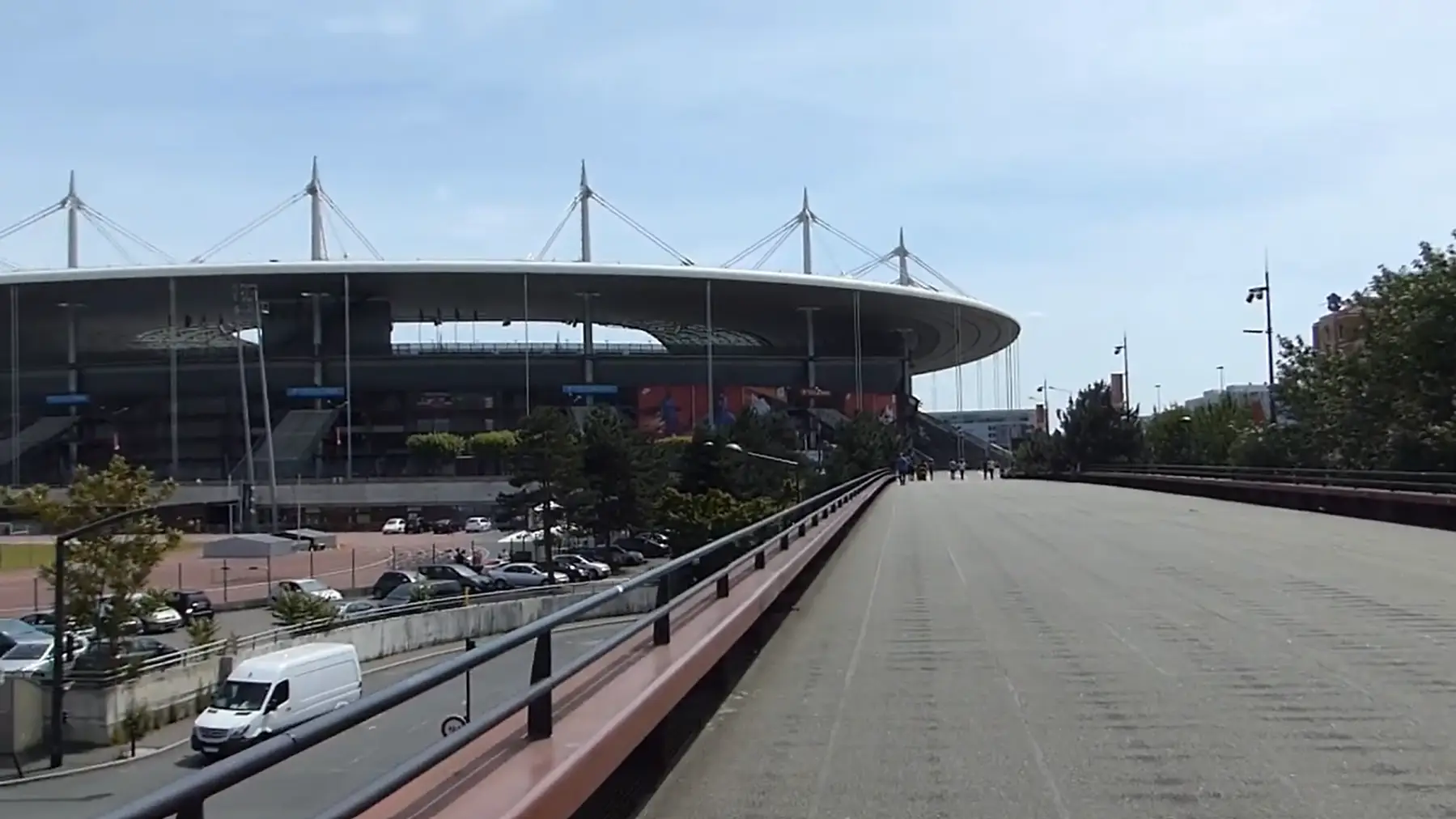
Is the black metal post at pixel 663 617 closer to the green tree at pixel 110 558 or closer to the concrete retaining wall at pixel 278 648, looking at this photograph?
the concrete retaining wall at pixel 278 648

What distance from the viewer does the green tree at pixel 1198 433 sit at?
257ft

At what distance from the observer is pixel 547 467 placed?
2608 inches

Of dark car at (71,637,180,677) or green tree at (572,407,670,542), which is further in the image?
green tree at (572,407,670,542)

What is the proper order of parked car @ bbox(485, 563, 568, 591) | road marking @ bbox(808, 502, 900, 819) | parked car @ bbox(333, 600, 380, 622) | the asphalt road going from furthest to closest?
parked car @ bbox(485, 563, 568, 591) → parked car @ bbox(333, 600, 380, 622) → road marking @ bbox(808, 502, 900, 819) → the asphalt road

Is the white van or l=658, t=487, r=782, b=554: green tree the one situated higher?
l=658, t=487, r=782, b=554: green tree

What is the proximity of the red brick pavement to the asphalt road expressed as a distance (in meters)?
40.5

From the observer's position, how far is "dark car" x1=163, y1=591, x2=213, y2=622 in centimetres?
4309

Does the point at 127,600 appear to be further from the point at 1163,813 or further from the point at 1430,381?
the point at 1430,381

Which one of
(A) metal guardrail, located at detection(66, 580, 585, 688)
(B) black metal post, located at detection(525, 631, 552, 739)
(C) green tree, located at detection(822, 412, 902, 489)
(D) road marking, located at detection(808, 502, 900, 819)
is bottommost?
(A) metal guardrail, located at detection(66, 580, 585, 688)

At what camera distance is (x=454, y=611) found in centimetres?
3822

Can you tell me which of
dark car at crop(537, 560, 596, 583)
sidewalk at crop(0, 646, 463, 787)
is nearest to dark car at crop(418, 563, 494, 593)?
dark car at crop(537, 560, 596, 583)

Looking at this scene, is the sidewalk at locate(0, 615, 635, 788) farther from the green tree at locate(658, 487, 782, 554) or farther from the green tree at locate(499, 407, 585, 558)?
the green tree at locate(499, 407, 585, 558)

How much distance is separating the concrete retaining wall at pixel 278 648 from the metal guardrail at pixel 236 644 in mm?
258

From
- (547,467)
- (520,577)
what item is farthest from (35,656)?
(547,467)
